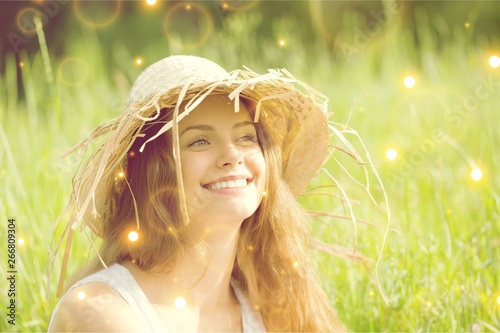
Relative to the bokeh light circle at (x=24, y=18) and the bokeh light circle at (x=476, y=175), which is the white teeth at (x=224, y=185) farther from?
the bokeh light circle at (x=24, y=18)

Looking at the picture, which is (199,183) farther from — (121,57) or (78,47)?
(121,57)

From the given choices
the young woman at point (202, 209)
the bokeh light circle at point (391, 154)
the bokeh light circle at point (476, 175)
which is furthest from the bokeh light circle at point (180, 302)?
the bokeh light circle at point (476, 175)

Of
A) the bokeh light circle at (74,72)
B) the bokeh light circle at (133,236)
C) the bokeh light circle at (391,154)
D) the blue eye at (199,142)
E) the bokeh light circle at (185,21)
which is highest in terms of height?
the bokeh light circle at (185,21)

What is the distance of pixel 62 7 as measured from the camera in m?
6.68

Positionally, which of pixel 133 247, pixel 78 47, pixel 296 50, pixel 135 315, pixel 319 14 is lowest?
pixel 135 315

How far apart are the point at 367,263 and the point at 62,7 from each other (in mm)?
5082

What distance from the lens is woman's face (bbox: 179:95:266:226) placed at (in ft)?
6.01

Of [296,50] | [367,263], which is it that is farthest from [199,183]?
[296,50]

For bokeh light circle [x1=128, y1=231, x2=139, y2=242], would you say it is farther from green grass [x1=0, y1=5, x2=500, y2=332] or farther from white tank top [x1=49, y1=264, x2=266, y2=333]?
green grass [x1=0, y1=5, x2=500, y2=332]

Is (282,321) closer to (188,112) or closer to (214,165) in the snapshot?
(214,165)

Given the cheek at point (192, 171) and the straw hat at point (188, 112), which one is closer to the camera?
the straw hat at point (188, 112)

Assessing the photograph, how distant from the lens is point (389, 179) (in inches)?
124

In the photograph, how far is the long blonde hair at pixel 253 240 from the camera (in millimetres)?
1921

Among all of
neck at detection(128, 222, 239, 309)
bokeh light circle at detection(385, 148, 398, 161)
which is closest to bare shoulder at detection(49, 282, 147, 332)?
neck at detection(128, 222, 239, 309)
